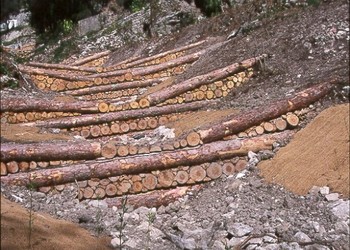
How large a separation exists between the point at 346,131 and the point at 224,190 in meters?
1.64

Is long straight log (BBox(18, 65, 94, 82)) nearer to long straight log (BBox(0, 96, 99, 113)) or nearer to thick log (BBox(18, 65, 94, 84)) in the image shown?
thick log (BBox(18, 65, 94, 84))

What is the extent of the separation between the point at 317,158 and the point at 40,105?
5.41 metres

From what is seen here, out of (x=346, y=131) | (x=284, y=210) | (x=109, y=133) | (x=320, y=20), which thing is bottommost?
(x=109, y=133)

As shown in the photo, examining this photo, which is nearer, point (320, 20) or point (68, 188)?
point (68, 188)

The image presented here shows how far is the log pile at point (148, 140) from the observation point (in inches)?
226

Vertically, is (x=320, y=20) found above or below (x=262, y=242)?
above

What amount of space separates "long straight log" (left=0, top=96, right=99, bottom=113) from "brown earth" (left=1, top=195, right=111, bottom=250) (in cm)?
421

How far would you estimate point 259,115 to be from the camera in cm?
658

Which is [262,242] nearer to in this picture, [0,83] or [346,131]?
[346,131]

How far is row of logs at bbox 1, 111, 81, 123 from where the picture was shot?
8695mm

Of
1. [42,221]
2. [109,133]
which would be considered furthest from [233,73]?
[42,221]

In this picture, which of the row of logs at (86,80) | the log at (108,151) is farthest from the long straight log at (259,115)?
the row of logs at (86,80)

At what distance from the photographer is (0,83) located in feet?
32.8

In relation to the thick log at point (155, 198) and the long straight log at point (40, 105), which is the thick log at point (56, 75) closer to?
the long straight log at point (40, 105)
